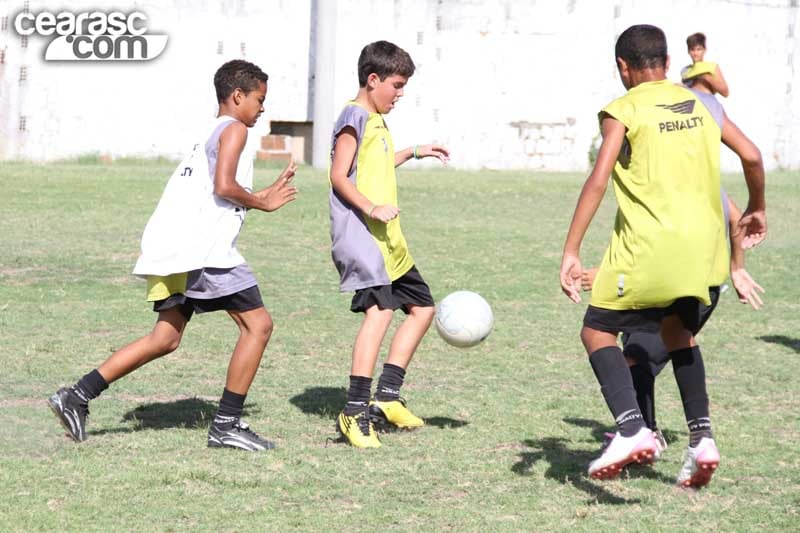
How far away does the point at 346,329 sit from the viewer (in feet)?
30.8

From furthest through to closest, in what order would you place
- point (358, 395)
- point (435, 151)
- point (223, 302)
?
point (435, 151) → point (358, 395) → point (223, 302)

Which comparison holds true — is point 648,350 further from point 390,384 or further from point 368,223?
point 368,223

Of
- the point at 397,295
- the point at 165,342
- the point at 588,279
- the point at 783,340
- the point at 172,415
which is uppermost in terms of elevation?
the point at 588,279

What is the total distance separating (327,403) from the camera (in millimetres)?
6926

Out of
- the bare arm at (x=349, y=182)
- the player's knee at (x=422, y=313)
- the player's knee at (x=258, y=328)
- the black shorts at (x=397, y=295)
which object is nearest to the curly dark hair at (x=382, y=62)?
the bare arm at (x=349, y=182)

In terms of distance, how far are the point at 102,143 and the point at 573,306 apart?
50.1 ft

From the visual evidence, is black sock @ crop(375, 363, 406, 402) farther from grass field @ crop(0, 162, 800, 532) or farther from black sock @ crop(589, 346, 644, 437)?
black sock @ crop(589, 346, 644, 437)

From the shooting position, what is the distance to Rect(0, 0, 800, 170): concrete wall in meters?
23.9

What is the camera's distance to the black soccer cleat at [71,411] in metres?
5.80

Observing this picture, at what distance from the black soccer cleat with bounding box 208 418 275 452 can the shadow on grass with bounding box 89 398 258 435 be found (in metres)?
0.44

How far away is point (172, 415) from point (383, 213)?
1.57m

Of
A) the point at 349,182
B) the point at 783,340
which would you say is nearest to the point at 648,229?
the point at 349,182

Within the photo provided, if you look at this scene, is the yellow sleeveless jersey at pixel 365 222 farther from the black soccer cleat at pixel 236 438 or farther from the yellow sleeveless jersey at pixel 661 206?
the yellow sleeveless jersey at pixel 661 206

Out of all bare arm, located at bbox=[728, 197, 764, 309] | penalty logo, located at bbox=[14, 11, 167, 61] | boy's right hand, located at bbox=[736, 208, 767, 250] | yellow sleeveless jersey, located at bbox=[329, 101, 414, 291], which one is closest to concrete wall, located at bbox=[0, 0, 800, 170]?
penalty logo, located at bbox=[14, 11, 167, 61]
